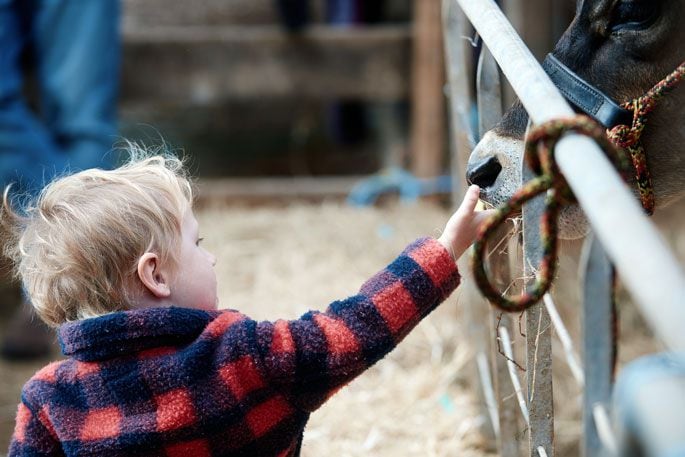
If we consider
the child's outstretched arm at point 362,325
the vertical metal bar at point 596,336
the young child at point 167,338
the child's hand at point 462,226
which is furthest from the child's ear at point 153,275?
the vertical metal bar at point 596,336

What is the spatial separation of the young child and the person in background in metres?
2.25

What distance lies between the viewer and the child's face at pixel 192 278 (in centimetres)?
156

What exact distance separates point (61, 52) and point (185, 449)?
115 inches

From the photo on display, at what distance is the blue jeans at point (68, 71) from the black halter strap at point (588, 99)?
2.47 meters

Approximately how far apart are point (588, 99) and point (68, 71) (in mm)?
2818

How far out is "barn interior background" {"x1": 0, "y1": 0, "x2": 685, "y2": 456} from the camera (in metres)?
2.89

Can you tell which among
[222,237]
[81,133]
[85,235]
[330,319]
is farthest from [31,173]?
[330,319]

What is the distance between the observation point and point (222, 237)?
14.5ft

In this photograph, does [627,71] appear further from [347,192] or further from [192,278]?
[347,192]

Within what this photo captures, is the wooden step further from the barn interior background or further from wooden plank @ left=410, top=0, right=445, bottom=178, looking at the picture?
wooden plank @ left=410, top=0, right=445, bottom=178

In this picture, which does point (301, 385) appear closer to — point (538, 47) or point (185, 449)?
point (185, 449)

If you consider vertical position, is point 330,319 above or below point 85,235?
below

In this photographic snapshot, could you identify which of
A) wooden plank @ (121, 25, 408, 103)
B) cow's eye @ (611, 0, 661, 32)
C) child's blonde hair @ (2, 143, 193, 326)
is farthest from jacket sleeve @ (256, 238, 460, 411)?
wooden plank @ (121, 25, 408, 103)

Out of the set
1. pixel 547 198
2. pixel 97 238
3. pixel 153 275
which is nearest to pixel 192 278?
pixel 153 275
